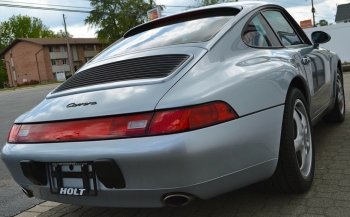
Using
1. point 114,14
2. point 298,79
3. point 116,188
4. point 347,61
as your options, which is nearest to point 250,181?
point 116,188

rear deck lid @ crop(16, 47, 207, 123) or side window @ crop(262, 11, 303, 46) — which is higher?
side window @ crop(262, 11, 303, 46)

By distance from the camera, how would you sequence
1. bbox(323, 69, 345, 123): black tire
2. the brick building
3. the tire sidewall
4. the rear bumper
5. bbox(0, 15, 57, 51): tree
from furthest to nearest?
bbox(0, 15, 57, 51): tree < the brick building < bbox(323, 69, 345, 123): black tire < the tire sidewall < the rear bumper

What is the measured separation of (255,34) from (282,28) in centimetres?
77

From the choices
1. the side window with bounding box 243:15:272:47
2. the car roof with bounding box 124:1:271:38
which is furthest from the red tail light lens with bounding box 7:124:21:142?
the side window with bounding box 243:15:272:47

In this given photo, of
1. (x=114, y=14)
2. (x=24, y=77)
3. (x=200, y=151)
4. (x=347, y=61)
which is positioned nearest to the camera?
(x=200, y=151)

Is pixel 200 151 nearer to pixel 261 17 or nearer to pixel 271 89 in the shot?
pixel 271 89

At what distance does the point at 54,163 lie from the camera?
2262mm

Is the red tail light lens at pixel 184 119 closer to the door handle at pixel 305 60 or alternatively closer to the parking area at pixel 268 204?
the parking area at pixel 268 204

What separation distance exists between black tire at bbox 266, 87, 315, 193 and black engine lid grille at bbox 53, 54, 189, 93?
82cm

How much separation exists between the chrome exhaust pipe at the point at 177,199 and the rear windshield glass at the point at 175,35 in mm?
1141

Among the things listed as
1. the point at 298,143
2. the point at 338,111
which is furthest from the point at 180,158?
the point at 338,111

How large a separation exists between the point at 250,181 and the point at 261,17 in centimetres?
152

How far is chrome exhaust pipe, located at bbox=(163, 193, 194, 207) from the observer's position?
204 cm

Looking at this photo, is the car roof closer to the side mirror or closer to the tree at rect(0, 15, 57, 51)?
the side mirror
